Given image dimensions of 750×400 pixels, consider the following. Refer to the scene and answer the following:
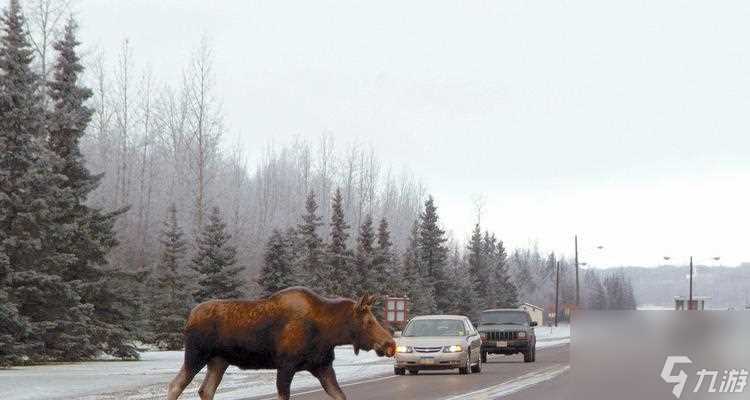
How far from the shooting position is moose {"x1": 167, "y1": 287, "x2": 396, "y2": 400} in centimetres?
1223

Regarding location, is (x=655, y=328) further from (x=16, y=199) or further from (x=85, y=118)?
(x=85, y=118)

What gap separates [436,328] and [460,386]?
650 cm

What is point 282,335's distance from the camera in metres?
12.2

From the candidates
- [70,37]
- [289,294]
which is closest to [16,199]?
[70,37]

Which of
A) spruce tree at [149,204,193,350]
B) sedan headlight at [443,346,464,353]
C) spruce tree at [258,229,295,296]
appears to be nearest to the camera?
sedan headlight at [443,346,464,353]

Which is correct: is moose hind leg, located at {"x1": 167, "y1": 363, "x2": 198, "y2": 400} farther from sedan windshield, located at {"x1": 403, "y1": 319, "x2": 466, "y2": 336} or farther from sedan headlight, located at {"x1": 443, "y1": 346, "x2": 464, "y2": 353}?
sedan windshield, located at {"x1": 403, "y1": 319, "x2": 466, "y2": 336}

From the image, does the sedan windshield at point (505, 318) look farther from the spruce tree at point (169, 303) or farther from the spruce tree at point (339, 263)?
the spruce tree at point (339, 263)

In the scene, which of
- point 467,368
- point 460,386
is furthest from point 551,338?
point 460,386

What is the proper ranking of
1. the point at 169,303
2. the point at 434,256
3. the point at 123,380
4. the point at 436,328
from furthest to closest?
the point at 434,256 < the point at 169,303 < the point at 436,328 < the point at 123,380

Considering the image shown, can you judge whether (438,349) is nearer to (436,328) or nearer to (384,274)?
(436,328)

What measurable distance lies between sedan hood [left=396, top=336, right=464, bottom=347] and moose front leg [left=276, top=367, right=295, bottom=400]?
1633 centimetres

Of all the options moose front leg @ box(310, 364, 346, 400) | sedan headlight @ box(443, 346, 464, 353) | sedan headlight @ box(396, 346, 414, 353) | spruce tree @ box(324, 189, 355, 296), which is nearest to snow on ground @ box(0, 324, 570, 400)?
sedan headlight @ box(396, 346, 414, 353)

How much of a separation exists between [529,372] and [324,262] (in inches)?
1597

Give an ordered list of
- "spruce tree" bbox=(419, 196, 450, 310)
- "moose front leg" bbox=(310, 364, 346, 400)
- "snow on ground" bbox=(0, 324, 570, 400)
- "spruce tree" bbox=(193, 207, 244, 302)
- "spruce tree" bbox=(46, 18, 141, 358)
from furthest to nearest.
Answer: "spruce tree" bbox=(419, 196, 450, 310), "spruce tree" bbox=(193, 207, 244, 302), "spruce tree" bbox=(46, 18, 141, 358), "snow on ground" bbox=(0, 324, 570, 400), "moose front leg" bbox=(310, 364, 346, 400)
